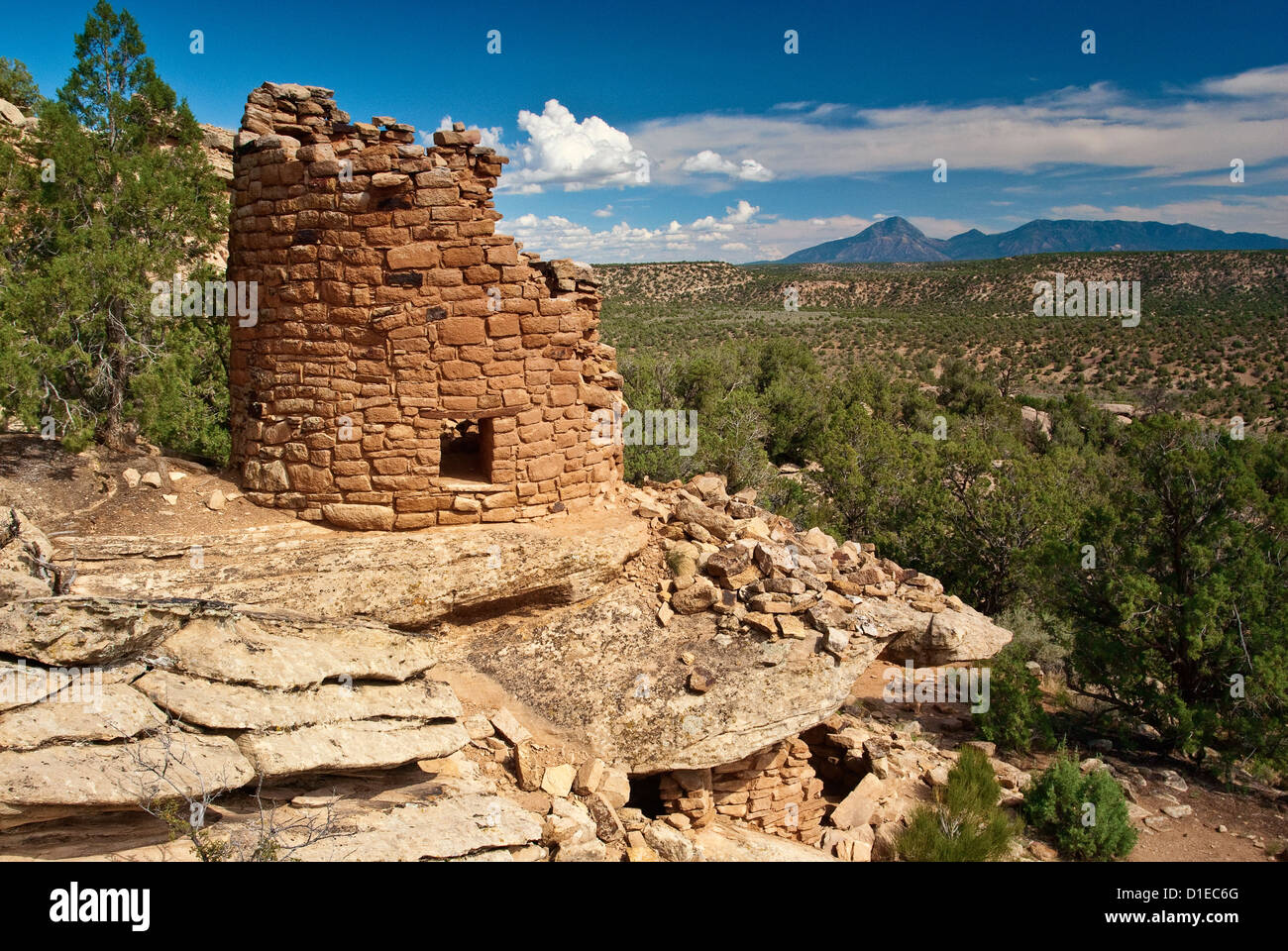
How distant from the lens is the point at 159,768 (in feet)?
12.7

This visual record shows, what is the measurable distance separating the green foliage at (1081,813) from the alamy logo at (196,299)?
29.7 ft

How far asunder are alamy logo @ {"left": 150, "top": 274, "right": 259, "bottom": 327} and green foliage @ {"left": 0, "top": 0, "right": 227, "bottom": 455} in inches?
3.9

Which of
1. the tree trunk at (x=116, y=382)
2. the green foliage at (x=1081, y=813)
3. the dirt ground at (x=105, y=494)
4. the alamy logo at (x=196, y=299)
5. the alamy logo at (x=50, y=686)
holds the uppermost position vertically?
the alamy logo at (x=196, y=299)

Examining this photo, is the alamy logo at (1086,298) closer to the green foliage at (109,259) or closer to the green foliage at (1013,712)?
the green foliage at (1013,712)

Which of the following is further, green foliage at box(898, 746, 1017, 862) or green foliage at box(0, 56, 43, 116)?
green foliage at box(0, 56, 43, 116)

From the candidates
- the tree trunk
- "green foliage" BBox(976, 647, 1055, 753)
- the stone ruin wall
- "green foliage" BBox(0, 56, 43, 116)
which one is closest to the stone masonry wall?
the stone ruin wall

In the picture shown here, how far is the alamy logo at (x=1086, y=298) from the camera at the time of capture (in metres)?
50.6

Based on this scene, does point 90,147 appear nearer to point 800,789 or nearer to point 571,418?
point 571,418

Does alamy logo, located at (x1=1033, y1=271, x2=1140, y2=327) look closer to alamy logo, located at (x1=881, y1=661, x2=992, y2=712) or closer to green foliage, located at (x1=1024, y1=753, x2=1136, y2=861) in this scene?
alamy logo, located at (x1=881, y1=661, x2=992, y2=712)

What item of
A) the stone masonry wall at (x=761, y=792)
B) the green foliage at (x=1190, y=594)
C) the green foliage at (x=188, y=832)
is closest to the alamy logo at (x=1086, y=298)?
the green foliage at (x=1190, y=594)

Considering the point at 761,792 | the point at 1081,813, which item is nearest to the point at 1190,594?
the point at 1081,813

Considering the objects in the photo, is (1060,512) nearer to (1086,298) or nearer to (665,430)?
(665,430)

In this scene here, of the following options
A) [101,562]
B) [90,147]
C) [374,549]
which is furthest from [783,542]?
[90,147]

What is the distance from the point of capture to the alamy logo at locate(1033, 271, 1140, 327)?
5059 centimetres
